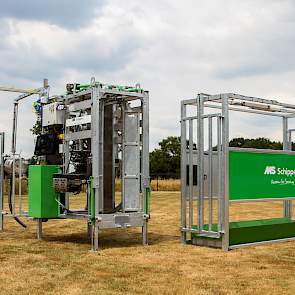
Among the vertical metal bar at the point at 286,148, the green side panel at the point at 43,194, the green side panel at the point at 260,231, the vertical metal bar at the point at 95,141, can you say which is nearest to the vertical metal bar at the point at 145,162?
the vertical metal bar at the point at 95,141

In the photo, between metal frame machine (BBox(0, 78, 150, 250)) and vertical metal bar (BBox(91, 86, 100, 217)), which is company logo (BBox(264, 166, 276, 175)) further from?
vertical metal bar (BBox(91, 86, 100, 217))

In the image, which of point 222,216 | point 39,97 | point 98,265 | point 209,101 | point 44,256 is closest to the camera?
point 98,265

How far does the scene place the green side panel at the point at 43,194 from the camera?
9.45 meters

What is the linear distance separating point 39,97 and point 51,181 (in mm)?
1907

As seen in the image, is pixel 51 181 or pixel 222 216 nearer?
pixel 222 216

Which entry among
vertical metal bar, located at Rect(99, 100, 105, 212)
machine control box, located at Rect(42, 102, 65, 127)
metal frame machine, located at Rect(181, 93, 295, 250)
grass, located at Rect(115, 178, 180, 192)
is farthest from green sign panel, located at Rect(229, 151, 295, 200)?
grass, located at Rect(115, 178, 180, 192)

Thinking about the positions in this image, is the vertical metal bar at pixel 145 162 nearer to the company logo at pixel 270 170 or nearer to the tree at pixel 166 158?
the company logo at pixel 270 170

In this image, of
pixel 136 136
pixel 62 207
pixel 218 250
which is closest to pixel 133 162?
pixel 136 136

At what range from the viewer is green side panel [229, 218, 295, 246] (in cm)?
901

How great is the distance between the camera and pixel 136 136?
30.7 feet

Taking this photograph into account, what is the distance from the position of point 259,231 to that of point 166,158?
52915 mm

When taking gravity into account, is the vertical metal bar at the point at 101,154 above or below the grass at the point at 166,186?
above

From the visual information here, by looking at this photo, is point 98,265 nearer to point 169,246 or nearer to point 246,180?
point 169,246

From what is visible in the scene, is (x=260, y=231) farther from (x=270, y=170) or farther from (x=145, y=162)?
(x=145, y=162)
